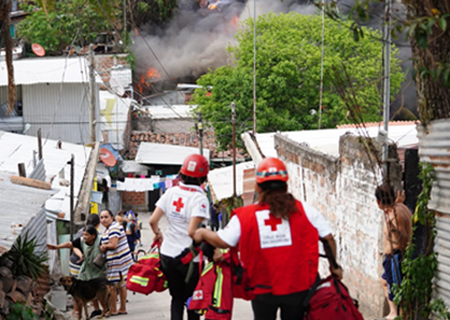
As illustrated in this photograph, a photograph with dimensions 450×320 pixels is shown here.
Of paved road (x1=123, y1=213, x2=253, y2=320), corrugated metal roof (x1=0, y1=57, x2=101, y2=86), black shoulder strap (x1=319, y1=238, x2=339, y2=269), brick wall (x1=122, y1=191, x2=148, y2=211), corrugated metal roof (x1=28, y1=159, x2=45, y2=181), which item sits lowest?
brick wall (x1=122, y1=191, x2=148, y2=211)

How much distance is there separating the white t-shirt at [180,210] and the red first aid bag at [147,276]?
0.18 m

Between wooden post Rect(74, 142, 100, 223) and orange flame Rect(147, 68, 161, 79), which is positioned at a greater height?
orange flame Rect(147, 68, 161, 79)

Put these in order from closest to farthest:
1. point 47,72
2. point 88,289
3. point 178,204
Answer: point 178,204
point 88,289
point 47,72

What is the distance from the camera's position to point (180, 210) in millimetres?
5766

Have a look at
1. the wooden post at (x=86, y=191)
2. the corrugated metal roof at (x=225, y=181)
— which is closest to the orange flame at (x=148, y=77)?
Answer: the corrugated metal roof at (x=225, y=181)

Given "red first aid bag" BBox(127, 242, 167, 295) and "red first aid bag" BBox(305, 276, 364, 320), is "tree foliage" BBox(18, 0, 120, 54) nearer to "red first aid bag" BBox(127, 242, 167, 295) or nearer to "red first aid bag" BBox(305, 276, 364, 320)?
"red first aid bag" BBox(127, 242, 167, 295)

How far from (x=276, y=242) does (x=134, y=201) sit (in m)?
32.6

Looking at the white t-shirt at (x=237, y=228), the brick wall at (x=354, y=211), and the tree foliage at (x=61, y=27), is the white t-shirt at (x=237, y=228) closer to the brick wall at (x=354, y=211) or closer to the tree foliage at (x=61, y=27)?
the brick wall at (x=354, y=211)

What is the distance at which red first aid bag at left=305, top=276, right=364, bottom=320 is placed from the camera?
15.2 ft

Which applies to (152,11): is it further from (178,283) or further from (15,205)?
(178,283)

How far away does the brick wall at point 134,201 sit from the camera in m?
36.5

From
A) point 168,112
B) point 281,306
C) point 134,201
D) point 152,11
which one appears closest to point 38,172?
point 281,306

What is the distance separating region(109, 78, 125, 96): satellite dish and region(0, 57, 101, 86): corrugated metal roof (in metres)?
6.84

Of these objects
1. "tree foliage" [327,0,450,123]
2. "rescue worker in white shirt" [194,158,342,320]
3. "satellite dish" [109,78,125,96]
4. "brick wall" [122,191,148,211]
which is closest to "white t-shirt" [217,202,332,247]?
"rescue worker in white shirt" [194,158,342,320]
